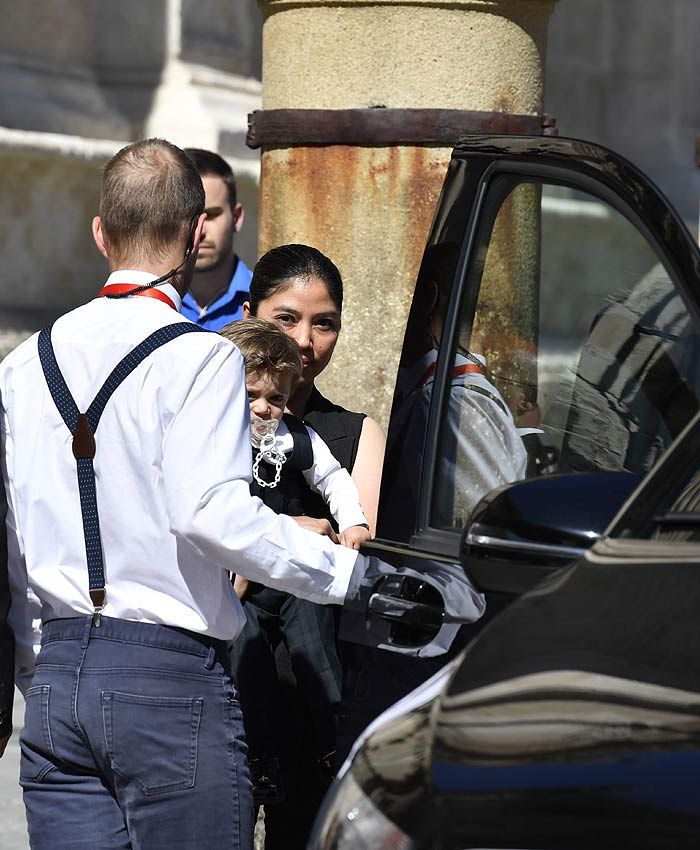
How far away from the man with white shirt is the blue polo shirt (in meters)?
2.38

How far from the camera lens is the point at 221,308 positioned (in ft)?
17.0

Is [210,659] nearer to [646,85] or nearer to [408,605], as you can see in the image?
[408,605]

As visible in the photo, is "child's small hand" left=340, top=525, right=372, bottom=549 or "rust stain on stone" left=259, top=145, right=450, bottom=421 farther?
"rust stain on stone" left=259, top=145, right=450, bottom=421

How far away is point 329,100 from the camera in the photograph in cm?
438

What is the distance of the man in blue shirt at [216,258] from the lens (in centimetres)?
517

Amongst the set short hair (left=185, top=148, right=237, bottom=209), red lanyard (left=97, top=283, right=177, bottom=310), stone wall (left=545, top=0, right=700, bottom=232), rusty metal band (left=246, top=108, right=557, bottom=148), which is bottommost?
red lanyard (left=97, top=283, right=177, bottom=310)

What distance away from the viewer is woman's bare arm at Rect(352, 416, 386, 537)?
337 cm

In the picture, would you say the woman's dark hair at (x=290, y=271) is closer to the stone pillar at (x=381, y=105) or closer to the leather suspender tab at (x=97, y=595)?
the stone pillar at (x=381, y=105)

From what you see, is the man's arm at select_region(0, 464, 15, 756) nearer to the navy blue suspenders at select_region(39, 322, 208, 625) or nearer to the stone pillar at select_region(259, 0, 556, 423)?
the navy blue suspenders at select_region(39, 322, 208, 625)

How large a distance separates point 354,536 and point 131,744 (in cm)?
74

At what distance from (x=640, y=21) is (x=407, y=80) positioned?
6.88 metres

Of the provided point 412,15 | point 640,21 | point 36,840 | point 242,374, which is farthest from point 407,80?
point 640,21

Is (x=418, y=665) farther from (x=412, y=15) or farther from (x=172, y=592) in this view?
(x=412, y=15)

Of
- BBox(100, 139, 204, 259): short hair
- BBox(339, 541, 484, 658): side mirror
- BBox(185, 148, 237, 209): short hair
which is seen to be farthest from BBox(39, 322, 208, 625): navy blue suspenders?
BBox(185, 148, 237, 209): short hair
